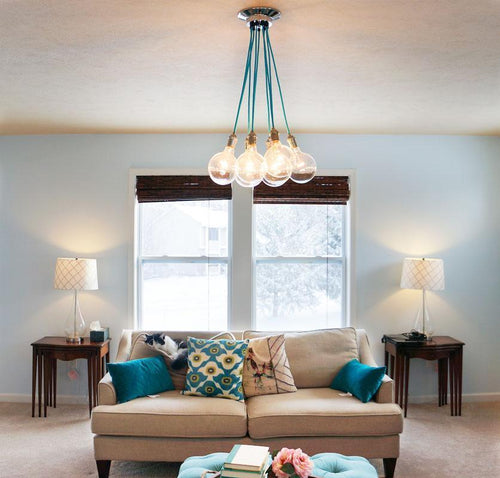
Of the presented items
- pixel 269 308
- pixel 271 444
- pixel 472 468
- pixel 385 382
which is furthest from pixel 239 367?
pixel 472 468

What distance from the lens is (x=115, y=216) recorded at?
506 centimetres

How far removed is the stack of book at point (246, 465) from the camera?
7.72 feet

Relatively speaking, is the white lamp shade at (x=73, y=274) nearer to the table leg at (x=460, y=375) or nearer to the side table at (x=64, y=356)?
the side table at (x=64, y=356)

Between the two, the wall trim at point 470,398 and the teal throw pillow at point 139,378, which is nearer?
the teal throw pillow at point 139,378

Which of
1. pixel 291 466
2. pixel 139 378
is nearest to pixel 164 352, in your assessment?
pixel 139 378

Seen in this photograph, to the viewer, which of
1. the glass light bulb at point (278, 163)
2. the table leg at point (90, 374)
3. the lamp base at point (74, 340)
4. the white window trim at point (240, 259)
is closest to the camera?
the glass light bulb at point (278, 163)

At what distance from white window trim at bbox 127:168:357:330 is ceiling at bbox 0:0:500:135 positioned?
0.52m

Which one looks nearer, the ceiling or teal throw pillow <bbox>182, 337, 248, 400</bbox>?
the ceiling

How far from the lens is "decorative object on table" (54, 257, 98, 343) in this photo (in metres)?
4.62

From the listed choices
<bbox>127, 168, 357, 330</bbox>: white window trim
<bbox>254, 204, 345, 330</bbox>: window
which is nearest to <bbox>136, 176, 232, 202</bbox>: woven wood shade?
<bbox>127, 168, 357, 330</bbox>: white window trim

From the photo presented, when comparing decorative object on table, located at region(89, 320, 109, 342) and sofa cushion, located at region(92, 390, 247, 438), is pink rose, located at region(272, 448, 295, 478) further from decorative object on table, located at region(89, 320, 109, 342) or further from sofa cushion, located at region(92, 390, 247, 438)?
decorative object on table, located at region(89, 320, 109, 342)

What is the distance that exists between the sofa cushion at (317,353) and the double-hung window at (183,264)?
893 millimetres

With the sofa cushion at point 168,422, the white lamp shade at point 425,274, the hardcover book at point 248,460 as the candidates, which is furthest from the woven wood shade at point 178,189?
the hardcover book at point 248,460

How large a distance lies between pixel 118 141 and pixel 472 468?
3878 mm
